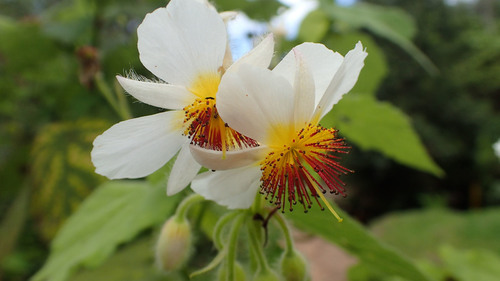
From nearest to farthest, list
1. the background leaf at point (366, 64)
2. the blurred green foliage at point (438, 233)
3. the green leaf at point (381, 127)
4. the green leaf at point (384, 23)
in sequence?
the green leaf at point (381, 127) < the green leaf at point (384, 23) < the background leaf at point (366, 64) < the blurred green foliage at point (438, 233)

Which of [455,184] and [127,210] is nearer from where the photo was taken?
[127,210]

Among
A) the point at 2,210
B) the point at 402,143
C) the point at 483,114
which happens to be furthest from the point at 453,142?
the point at 2,210

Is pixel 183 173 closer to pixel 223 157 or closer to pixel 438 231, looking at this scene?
pixel 223 157

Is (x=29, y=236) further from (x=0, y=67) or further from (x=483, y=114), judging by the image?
(x=483, y=114)

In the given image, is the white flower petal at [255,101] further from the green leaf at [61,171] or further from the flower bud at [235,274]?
the green leaf at [61,171]

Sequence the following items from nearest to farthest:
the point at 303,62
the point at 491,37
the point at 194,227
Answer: the point at 303,62 < the point at 194,227 < the point at 491,37

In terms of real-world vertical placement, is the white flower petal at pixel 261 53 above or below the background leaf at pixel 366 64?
below

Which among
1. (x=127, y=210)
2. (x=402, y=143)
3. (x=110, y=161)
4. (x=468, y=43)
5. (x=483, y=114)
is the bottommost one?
(x=127, y=210)

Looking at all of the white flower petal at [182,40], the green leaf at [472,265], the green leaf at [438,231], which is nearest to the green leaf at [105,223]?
the white flower petal at [182,40]
